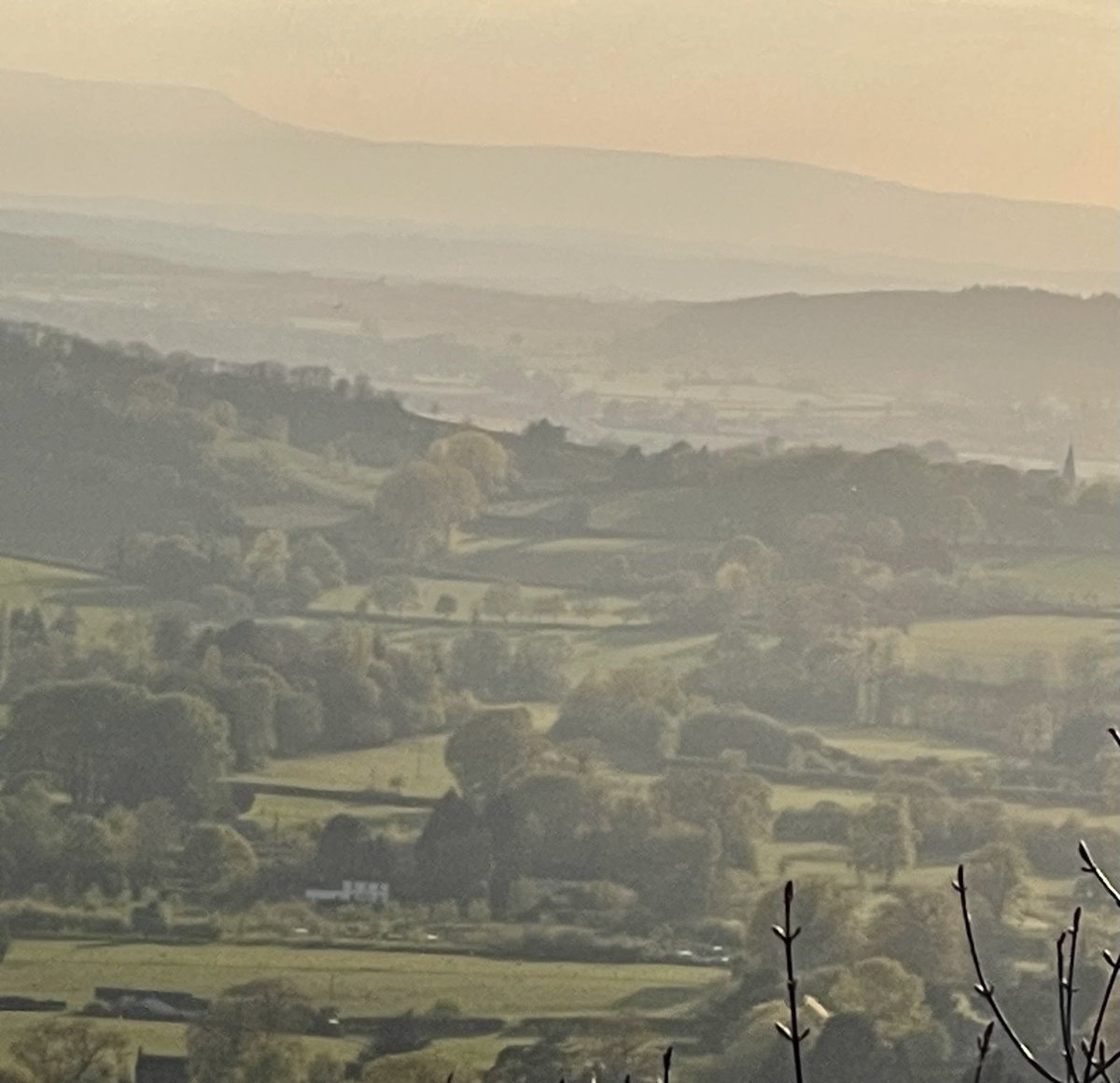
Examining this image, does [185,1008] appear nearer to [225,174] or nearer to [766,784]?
[766,784]

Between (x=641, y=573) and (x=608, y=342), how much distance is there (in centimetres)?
59

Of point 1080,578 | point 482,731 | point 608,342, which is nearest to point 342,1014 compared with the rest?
point 482,731

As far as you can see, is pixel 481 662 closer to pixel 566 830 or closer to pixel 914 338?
pixel 566 830

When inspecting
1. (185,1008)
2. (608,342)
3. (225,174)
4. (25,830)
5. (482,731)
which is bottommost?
(185,1008)

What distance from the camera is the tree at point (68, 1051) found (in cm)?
489

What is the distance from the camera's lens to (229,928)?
493cm

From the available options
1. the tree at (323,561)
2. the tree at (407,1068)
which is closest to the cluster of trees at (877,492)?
the tree at (323,561)

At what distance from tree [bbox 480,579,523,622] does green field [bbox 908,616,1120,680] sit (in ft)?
3.35

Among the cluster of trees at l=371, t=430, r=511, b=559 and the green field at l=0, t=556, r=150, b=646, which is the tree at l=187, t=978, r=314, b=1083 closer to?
the green field at l=0, t=556, r=150, b=646

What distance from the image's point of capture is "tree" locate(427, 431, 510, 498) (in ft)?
16.4

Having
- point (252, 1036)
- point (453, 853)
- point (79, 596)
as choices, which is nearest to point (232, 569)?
point (79, 596)

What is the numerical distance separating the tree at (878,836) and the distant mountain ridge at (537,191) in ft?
4.48

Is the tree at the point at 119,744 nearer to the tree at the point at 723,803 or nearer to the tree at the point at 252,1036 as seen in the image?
the tree at the point at 252,1036

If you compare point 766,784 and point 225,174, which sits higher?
point 225,174
